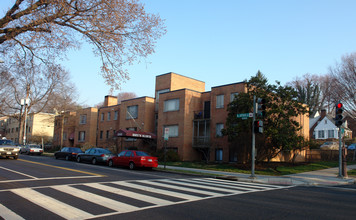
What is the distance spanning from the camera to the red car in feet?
66.4

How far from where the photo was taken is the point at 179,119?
30531mm

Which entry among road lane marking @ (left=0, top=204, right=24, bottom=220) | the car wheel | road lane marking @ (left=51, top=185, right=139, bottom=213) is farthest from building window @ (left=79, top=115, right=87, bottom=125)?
road lane marking @ (left=0, top=204, right=24, bottom=220)

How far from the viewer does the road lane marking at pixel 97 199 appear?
7.59m

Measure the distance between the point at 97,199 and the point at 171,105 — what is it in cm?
2350

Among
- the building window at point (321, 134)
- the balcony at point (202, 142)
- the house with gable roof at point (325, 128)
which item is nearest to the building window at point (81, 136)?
the balcony at point (202, 142)

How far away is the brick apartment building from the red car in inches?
297

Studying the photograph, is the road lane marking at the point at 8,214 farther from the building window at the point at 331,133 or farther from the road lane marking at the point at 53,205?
the building window at the point at 331,133

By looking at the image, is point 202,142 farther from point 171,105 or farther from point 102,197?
point 102,197

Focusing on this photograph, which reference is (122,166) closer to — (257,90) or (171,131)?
(171,131)

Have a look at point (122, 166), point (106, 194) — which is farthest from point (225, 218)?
point (122, 166)

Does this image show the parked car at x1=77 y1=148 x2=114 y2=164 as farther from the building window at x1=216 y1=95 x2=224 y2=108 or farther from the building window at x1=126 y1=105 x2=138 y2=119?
the building window at x1=126 y1=105 x2=138 y2=119

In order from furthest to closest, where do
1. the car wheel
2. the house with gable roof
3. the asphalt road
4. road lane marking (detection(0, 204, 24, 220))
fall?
the house with gable roof, the car wheel, the asphalt road, road lane marking (detection(0, 204, 24, 220))

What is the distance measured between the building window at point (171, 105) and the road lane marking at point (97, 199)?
68.9 feet

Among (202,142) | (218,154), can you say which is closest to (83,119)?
(202,142)
